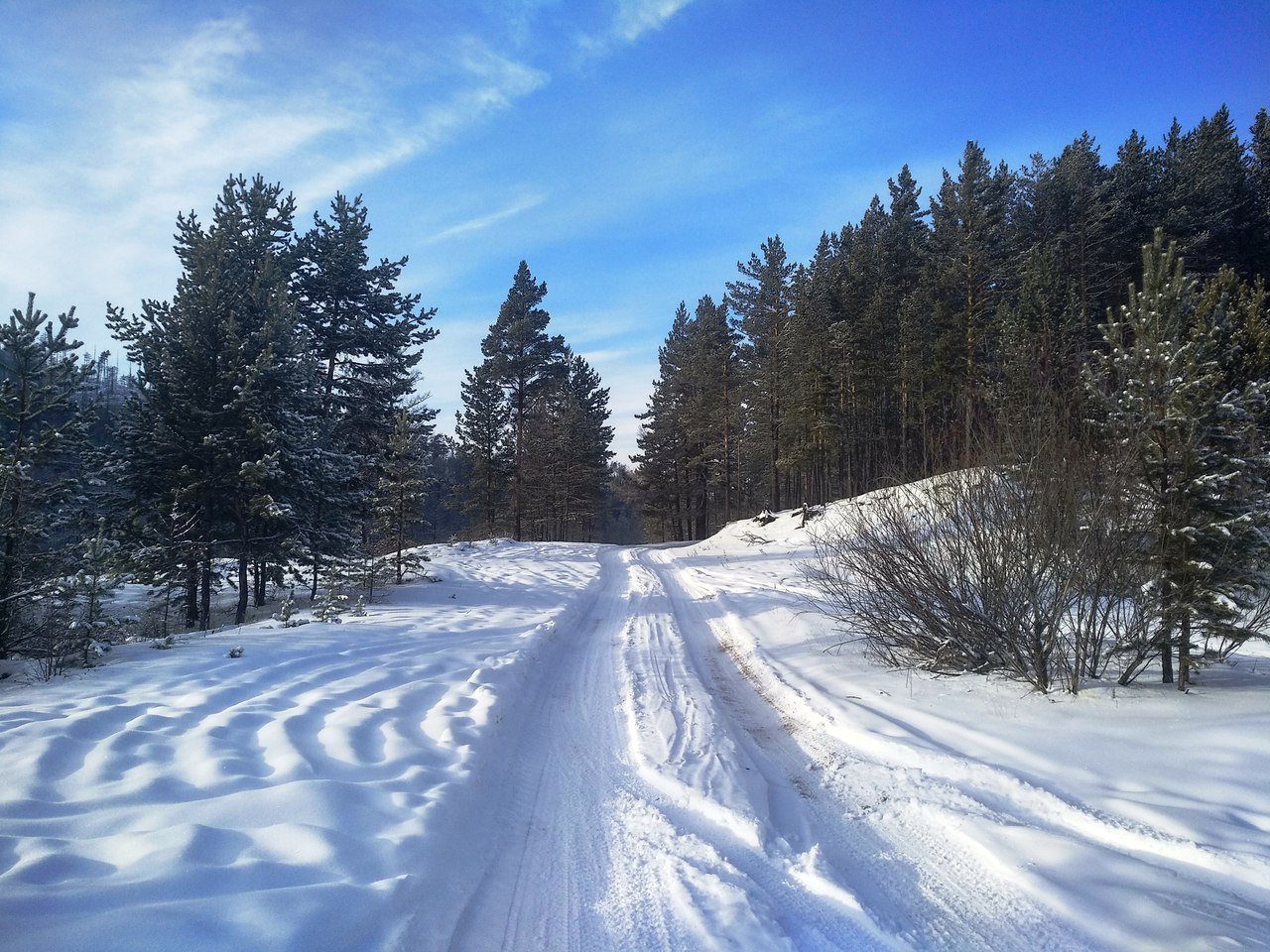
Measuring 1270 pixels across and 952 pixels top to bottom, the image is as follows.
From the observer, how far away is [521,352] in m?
30.6

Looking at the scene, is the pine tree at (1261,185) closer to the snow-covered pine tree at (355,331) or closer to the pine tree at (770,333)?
the pine tree at (770,333)

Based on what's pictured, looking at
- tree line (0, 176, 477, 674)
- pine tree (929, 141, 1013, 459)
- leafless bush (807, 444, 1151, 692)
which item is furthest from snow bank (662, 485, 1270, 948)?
pine tree (929, 141, 1013, 459)

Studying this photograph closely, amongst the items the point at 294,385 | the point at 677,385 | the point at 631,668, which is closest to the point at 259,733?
the point at 631,668

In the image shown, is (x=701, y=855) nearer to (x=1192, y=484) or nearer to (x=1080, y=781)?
(x=1080, y=781)

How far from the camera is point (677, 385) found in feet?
150

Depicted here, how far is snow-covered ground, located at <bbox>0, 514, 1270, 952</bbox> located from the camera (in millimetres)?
2709

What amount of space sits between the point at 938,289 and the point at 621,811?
3163 cm

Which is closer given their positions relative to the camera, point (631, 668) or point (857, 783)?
point (857, 783)

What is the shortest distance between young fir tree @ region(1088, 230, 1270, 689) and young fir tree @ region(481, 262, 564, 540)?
26.3m

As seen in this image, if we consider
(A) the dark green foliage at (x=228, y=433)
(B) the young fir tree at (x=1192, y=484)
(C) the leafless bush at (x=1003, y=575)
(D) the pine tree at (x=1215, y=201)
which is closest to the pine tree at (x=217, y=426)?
(A) the dark green foliage at (x=228, y=433)

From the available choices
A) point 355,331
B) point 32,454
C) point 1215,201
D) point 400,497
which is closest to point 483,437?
point 355,331

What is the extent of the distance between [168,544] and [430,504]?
6130 cm

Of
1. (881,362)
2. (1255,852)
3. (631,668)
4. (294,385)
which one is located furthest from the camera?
(881,362)

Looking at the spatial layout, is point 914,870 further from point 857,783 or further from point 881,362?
point 881,362
